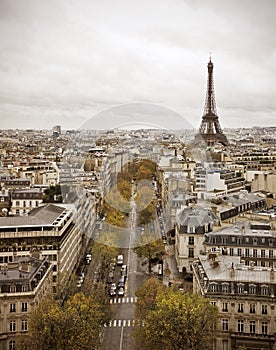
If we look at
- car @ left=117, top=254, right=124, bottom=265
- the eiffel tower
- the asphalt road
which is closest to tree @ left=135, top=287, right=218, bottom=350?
the asphalt road

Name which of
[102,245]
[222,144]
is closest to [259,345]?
[102,245]

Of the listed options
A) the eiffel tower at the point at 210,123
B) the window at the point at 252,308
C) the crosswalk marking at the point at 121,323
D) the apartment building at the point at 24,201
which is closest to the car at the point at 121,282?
the crosswalk marking at the point at 121,323

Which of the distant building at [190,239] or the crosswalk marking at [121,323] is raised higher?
the distant building at [190,239]

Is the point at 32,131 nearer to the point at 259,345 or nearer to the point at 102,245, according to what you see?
the point at 102,245

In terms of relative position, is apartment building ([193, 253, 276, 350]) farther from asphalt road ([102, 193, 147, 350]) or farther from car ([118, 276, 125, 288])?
car ([118, 276, 125, 288])

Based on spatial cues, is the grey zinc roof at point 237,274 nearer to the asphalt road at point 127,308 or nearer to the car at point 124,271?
the asphalt road at point 127,308

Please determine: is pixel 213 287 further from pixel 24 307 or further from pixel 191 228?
pixel 191 228

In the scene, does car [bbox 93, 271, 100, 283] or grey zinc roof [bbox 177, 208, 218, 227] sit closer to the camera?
car [bbox 93, 271, 100, 283]
